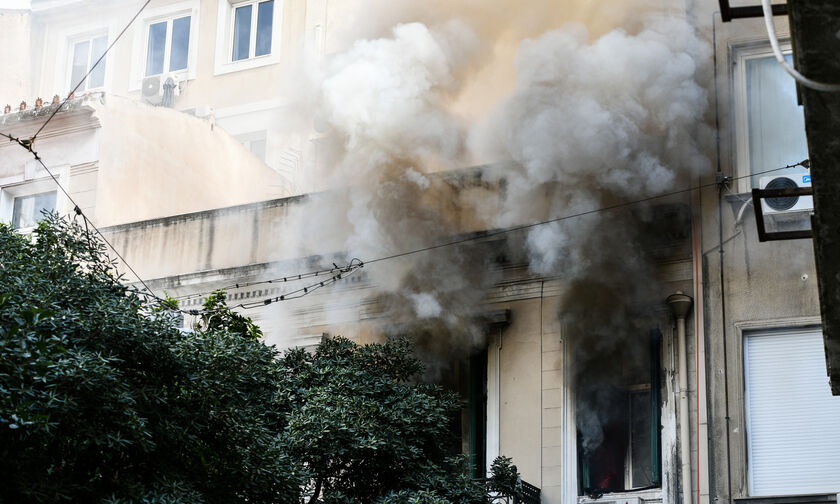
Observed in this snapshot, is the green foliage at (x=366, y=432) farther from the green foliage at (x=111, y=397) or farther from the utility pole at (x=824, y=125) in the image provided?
the utility pole at (x=824, y=125)

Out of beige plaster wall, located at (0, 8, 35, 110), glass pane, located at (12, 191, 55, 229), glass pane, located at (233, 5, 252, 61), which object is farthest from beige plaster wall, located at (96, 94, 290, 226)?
beige plaster wall, located at (0, 8, 35, 110)

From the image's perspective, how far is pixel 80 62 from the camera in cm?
3569

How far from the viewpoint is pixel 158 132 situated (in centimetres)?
2872

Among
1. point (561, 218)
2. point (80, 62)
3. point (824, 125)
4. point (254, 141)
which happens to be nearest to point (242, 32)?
point (254, 141)

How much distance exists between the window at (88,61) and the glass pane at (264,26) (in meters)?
4.26

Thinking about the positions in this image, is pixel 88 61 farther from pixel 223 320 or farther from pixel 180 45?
pixel 223 320

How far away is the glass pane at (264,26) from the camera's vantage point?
→ 110 ft

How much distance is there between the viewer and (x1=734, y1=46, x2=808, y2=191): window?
2047cm

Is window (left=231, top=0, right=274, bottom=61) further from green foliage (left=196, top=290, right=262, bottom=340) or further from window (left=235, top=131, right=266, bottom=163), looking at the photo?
green foliage (left=196, top=290, right=262, bottom=340)

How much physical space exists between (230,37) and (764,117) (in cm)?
1661

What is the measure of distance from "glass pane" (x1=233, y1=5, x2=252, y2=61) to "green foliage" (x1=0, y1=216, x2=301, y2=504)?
58.0 ft

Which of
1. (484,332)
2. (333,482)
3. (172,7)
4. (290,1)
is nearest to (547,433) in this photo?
(484,332)

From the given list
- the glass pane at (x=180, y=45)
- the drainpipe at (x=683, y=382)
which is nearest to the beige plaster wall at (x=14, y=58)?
the glass pane at (x=180, y=45)

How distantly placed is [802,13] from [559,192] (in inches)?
507
